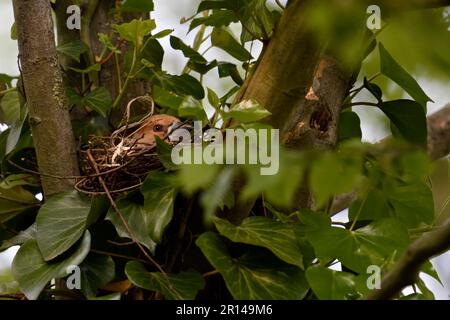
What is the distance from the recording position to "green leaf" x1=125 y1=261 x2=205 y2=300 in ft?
4.52

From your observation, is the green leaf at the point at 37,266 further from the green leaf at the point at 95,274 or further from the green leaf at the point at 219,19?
the green leaf at the point at 219,19

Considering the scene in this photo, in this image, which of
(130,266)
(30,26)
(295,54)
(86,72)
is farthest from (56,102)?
(295,54)

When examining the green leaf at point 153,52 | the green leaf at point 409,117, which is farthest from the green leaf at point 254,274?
the green leaf at point 153,52

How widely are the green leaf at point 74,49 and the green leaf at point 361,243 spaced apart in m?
0.78

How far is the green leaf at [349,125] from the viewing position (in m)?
1.83

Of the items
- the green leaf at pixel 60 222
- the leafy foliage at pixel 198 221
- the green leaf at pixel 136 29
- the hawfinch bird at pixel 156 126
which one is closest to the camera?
the leafy foliage at pixel 198 221

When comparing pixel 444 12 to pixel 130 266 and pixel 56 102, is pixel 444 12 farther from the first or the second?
pixel 56 102

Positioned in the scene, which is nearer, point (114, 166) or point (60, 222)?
point (60, 222)

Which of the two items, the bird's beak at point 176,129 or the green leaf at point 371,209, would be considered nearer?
the green leaf at point 371,209

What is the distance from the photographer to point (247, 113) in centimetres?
132

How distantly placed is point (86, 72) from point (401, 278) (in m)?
1.21

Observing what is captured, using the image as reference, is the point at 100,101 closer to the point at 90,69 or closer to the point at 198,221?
the point at 90,69

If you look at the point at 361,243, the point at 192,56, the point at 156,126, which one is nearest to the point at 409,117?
the point at 361,243

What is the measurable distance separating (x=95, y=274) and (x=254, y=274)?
1.07 ft
